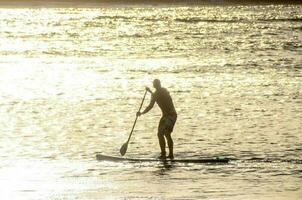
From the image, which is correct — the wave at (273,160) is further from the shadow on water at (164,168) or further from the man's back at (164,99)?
the man's back at (164,99)

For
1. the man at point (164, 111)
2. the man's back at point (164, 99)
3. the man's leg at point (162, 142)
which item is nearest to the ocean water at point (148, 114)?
the man's leg at point (162, 142)

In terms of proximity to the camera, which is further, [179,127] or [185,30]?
[185,30]

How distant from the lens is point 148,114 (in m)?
41.9

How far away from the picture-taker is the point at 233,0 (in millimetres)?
159625

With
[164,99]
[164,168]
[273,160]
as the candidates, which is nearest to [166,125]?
[164,99]

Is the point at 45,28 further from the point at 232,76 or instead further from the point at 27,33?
the point at 232,76

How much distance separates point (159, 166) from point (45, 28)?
85983 mm

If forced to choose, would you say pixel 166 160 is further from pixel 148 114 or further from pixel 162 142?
pixel 148 114

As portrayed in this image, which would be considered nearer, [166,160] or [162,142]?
[162,142]

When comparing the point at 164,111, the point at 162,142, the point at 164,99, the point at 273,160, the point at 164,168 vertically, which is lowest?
the point at 273,160

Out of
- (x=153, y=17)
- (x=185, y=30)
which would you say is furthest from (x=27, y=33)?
(x=153, y=17)

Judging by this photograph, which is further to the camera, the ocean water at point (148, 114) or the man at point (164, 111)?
the man at point (164, 111)

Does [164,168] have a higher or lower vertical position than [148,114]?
higher

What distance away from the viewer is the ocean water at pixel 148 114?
2552 cm
